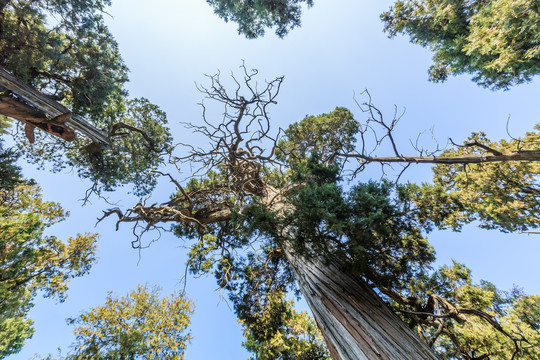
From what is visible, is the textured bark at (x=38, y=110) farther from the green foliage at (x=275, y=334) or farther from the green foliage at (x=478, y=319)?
the green foliage at (x=478, y=319)

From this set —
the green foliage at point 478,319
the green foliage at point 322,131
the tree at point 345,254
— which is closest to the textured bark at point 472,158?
the tree at point 345,254

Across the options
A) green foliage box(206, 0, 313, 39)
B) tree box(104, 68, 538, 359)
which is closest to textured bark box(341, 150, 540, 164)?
tree box(104, 68, 538, 359)

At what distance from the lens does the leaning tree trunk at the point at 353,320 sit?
1721mm

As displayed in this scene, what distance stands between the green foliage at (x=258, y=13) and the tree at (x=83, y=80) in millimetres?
2965

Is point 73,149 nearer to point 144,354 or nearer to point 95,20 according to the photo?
point 95,20

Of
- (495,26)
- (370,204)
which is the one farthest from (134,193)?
(495,26)

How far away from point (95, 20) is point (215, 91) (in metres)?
3.37

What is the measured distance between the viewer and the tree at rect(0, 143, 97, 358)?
4.81 metres

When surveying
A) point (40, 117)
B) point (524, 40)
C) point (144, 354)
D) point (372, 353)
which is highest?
point (524, 40)

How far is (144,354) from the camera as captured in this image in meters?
5.57

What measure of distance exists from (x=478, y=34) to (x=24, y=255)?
1211cm

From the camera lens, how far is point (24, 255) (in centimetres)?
504

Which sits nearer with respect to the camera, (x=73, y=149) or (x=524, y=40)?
(x=524, y=40)

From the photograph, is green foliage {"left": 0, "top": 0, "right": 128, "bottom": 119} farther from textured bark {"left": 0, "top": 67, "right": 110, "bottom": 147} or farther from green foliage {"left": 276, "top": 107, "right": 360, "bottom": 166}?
green foliage {"left": 276, "top": 107, "right": 360, "bottom": 166}
